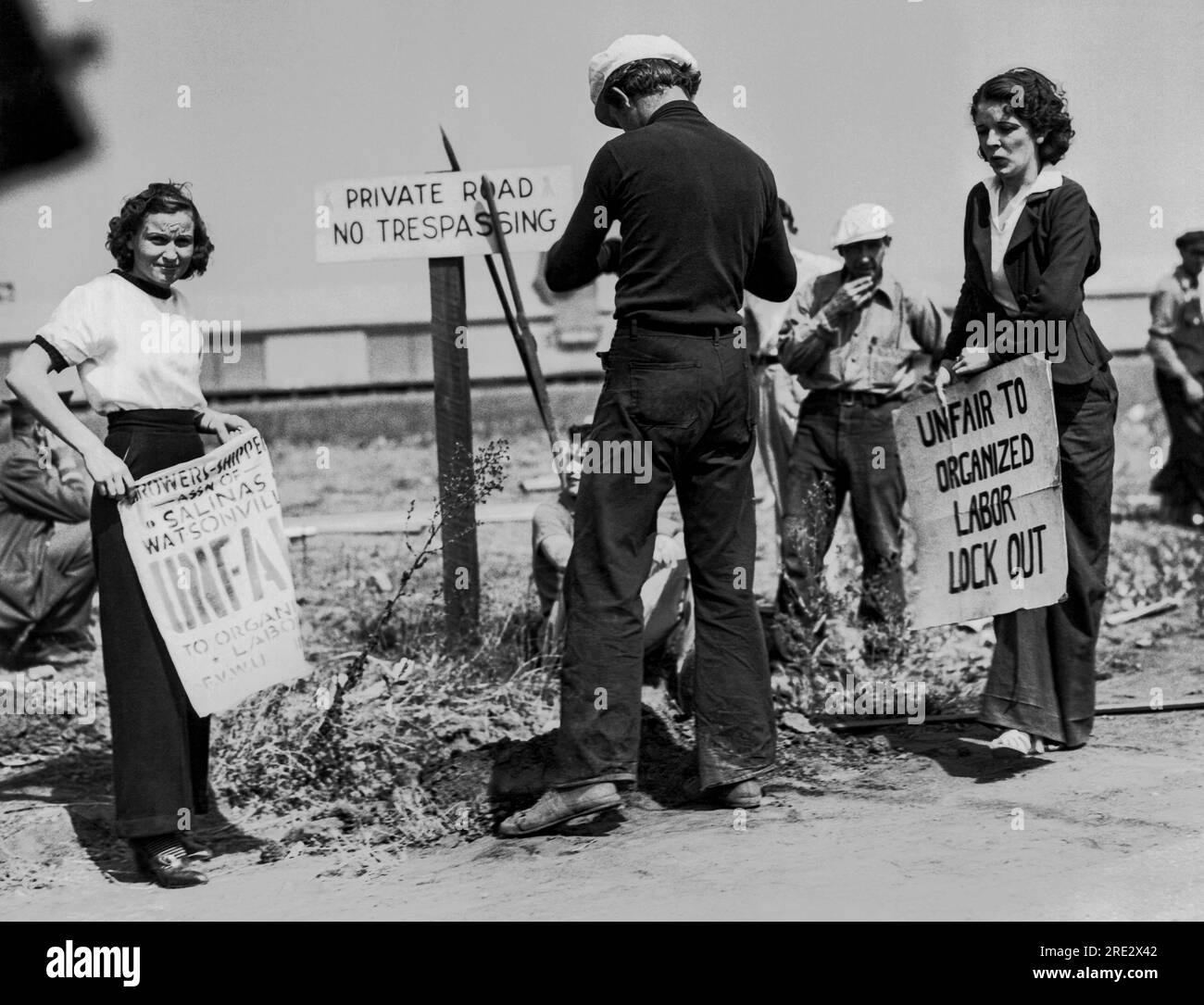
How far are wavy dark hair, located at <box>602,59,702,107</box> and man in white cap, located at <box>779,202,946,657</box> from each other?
74.5 inches

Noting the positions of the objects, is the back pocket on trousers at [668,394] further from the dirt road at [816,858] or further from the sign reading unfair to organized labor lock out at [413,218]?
the sign reading unfair to organized labor lock out at [413,218]

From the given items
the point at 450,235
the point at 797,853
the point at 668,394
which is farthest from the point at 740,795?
the point at 450,235

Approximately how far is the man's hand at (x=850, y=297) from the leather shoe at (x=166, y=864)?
3.19 m

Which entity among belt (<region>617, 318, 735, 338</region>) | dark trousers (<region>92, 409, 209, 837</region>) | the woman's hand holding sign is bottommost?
dark trousers (<region>92, 409, 209, 837</region>)

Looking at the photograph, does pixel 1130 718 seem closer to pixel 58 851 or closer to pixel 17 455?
pixel 58 851

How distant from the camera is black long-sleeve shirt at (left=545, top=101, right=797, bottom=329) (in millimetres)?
4746

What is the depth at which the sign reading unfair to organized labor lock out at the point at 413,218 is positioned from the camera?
6.52 meters

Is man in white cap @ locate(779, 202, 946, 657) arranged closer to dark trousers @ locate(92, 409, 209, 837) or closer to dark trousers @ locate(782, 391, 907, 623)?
dark trousers @ locate(782, 391, 907, 623)

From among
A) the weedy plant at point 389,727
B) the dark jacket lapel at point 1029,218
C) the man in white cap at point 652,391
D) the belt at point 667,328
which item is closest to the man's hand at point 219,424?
the weedy plant at point 389,727

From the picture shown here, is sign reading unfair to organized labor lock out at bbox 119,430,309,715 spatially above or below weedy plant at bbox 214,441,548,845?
above

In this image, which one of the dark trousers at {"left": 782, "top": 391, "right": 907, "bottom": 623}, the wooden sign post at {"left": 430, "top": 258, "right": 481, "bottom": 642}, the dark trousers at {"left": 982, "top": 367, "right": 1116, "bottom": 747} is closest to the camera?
the dark trousers at {"left": 982, "top": 367, "right": 1116, "bottom": 747}

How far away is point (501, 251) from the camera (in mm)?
6430

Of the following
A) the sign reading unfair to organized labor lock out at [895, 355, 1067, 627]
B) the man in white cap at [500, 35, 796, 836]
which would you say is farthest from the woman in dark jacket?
the man in white cap at [500, 35, 796, 836]

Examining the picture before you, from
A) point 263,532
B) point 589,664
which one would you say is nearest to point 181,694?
point 263,532
